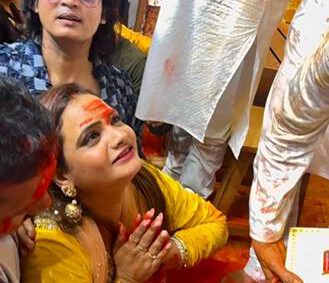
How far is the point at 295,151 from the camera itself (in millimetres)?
1109

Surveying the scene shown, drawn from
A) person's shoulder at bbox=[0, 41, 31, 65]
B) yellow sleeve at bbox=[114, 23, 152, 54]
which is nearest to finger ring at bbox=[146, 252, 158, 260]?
person's shoulder at bbox=[0, 41, 31, 65]

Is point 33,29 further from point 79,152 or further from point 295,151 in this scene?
point 295,151

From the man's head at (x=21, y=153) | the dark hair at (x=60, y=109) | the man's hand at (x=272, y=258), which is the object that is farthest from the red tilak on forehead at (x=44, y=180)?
the man's hand at (x=272, y=258)

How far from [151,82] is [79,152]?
1.46ft

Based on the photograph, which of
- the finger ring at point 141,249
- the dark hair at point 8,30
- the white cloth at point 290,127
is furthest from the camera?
the dark hair at point 8,30

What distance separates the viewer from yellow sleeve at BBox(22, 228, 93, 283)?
41.3 inches

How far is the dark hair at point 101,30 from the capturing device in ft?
4.79

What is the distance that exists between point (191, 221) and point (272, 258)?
243mm

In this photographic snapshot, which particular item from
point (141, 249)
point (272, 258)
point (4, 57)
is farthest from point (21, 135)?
point (4, 57)

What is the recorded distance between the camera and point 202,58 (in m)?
1.46

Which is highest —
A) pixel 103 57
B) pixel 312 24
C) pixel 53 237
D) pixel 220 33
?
pixel 312 24

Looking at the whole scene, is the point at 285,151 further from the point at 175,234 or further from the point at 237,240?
the point at 237,240

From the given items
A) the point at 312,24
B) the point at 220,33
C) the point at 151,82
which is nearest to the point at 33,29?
the point at 151,82

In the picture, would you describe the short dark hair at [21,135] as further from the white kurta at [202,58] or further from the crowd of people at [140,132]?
the white kurta at [202,58]
